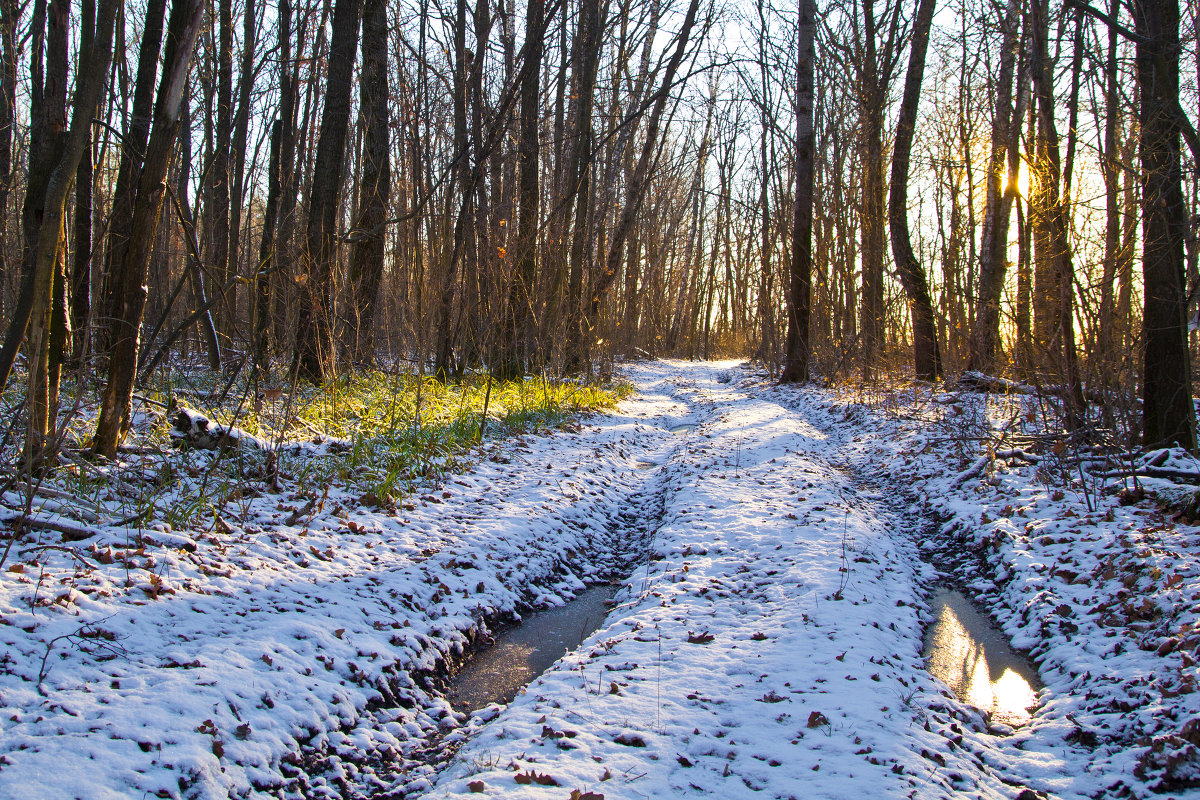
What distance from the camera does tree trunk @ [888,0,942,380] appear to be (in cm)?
1160

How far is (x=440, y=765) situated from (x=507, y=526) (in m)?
2.65

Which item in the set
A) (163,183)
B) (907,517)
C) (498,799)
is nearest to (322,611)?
(498,799)

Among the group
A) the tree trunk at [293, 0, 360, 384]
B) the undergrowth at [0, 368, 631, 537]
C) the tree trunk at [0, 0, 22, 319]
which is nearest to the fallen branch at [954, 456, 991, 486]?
the undergrowth at [0, 368, 631, 537]

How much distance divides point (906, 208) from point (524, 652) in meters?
11.1

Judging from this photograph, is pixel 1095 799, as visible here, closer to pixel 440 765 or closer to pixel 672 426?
pixel 440 765

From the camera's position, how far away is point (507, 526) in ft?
17.8

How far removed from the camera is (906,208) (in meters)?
11.8

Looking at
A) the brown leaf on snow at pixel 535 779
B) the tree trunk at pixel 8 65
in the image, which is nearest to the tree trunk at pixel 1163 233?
the brown leaf on snow at pixel 535 779

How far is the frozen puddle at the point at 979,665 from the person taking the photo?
333 cm

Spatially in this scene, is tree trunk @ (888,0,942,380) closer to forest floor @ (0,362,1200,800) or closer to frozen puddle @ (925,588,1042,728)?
forest floor @ (0,362,1200,800)

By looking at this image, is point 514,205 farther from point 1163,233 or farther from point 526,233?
point 1163,233

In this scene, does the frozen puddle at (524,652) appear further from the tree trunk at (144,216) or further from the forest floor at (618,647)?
the tree trunk at (144,216)

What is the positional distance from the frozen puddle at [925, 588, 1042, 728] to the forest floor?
4.0 inches

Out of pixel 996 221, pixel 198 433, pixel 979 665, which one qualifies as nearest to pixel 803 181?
pixel 996 221
